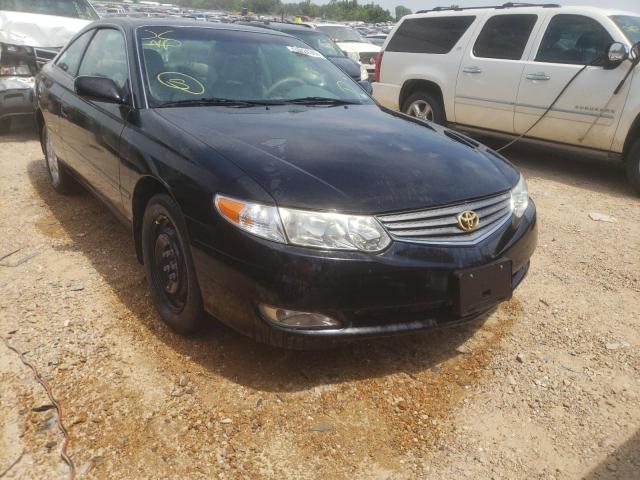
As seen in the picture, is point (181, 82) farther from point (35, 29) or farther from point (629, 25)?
point (35, 29)

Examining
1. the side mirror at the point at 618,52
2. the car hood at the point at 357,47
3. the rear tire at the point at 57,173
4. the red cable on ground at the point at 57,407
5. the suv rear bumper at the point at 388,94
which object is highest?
the side mirror at the point at 618,52

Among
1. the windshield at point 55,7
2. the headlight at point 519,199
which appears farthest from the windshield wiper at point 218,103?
the windshield at point 55,7

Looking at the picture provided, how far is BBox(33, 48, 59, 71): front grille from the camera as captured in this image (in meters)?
7.00

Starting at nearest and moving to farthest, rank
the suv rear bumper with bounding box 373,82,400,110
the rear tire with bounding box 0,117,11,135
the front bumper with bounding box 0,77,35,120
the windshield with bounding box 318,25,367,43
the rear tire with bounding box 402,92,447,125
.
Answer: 1. the front bumper with bounding box 0,77,35,120
2. the rear tire with bounding box 0,117,11,135
3. the rear tire with bounding box 402,92,447,125
4. the suv rear bumper with bounding box 373,82,400,110
5. the windshield with bounding box 318,25,367,43

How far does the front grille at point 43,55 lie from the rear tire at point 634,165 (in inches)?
273

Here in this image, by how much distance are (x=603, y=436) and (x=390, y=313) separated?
3.28ft

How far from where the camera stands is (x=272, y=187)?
7.44ft

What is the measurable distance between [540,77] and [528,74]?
165 millimetres

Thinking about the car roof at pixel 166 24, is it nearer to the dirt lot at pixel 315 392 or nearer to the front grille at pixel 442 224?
the dirt lot at pixel 315 392

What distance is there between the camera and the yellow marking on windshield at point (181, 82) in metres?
3.17

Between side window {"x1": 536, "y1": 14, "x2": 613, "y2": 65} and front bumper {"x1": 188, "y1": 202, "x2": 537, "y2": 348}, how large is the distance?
4.37 m

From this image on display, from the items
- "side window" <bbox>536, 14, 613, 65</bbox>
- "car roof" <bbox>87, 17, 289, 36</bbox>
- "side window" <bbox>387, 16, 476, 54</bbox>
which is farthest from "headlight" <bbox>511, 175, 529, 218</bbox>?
"side window" <bbox>387, 16, 476, 54</bbox>

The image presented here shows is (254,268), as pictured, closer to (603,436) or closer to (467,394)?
(467,394)

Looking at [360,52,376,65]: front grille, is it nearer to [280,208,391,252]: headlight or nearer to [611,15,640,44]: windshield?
[611,15,640,44]: windshield
